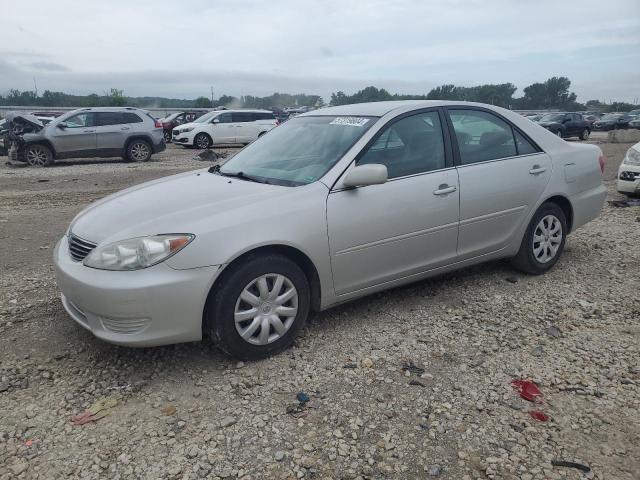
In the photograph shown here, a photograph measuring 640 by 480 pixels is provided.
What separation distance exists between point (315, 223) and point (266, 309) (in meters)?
0.64

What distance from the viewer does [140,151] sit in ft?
51.9

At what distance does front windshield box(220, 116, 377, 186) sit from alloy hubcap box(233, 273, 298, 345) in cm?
74

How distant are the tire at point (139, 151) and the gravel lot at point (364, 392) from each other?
38.7 feet

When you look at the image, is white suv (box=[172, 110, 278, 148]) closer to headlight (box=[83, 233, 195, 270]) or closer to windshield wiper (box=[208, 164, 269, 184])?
windshield wiper (box=[208, 164, 269, 184])

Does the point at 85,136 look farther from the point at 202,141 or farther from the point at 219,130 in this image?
the point at 219,130

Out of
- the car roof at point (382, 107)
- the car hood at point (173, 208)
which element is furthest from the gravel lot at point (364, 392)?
the car roof at point (382, 107)

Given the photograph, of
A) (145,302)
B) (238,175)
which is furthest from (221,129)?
(145,302)

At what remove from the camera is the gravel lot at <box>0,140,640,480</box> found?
97.0 inches

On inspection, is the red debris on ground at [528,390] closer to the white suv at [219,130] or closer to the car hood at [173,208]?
the car hood at [173,208]

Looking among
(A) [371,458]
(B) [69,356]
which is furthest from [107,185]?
(A) [371,458]

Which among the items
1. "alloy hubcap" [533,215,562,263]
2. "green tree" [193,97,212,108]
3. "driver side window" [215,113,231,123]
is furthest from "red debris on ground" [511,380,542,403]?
"green tree" [193,97,212,108]

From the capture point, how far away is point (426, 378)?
124 inches

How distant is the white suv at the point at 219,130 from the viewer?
2112 cm

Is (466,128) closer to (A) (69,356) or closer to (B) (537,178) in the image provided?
(B) (537,178)
